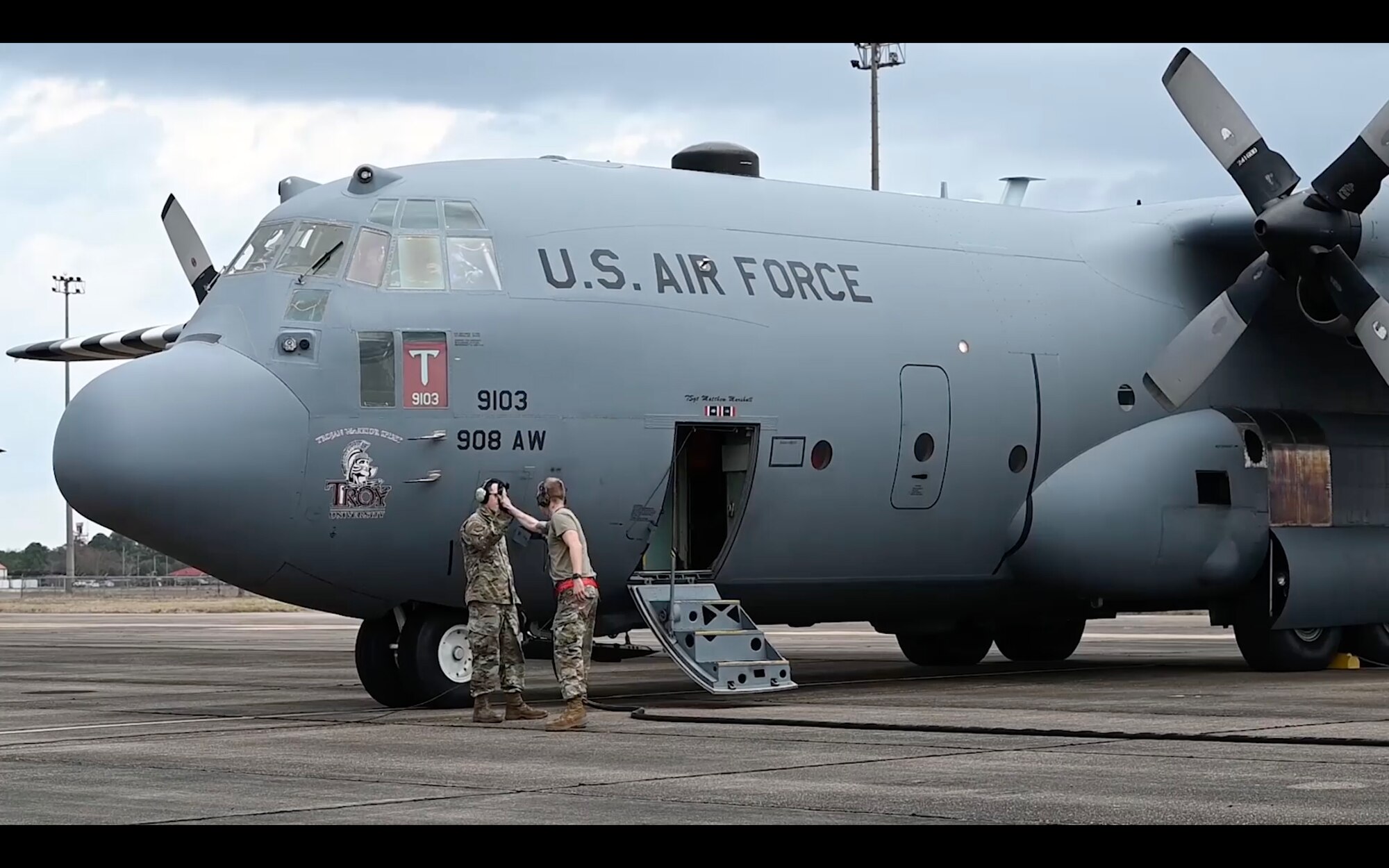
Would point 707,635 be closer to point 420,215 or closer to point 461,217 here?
point 461,217

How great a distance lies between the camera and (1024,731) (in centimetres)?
1311

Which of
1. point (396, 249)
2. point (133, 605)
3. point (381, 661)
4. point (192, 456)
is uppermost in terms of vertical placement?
point (396, 249)

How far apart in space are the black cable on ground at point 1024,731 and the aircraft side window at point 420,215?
4.70 m

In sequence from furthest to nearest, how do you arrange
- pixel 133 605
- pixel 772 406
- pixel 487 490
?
pixel 133 605
pixel 772 406
pixel 487 490

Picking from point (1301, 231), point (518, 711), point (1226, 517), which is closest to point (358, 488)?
point (518, 711)

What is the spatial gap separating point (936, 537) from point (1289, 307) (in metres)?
5.32

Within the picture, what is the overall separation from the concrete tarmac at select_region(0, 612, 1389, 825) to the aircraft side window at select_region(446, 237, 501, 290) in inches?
147

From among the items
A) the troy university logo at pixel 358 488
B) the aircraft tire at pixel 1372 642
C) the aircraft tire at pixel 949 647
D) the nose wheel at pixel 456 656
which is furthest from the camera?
the aircraft tire at pixel 949 647

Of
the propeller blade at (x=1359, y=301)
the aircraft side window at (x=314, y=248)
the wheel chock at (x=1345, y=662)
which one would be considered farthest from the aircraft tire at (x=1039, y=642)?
the aircraft side window at (x=314, y=248)

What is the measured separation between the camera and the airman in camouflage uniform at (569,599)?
14.3 m

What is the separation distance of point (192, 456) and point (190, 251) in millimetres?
7418

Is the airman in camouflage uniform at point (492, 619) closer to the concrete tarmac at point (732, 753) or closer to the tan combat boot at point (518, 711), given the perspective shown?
the tan combat boot at point (518, 711)

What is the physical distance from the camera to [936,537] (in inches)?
736
